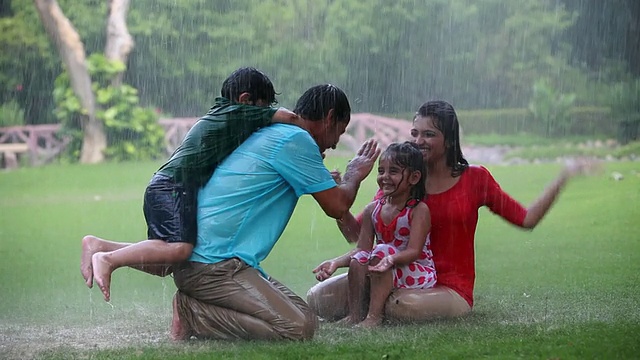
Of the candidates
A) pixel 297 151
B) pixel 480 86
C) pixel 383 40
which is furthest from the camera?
pixel 480 86

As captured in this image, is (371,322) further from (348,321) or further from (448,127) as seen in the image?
(448,127)

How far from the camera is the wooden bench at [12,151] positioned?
41.0 feet

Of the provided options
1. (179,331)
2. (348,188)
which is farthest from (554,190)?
(179,331)

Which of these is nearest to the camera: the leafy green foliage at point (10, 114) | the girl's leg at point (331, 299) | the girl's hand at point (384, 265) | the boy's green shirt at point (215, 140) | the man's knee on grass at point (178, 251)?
the man's knee on grass at point (178, 251)

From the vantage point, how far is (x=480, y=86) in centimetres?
1062

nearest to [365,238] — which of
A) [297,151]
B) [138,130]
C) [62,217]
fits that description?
[297,151]

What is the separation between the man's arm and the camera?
4199 millimetres

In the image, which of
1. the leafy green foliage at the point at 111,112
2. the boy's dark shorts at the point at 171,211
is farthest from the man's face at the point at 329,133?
the leafy green foliage at the point at 111,112

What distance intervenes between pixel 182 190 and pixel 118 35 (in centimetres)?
843

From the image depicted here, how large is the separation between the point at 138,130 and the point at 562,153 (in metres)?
4.83

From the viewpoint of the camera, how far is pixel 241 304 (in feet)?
13.6

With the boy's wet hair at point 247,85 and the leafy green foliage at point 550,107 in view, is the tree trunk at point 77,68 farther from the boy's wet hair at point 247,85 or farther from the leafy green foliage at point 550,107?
the boy's wet hair at point 247,85

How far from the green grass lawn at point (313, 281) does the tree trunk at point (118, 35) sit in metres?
1.30

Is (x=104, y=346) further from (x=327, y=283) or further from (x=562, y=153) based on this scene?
(x=562, y=153)
